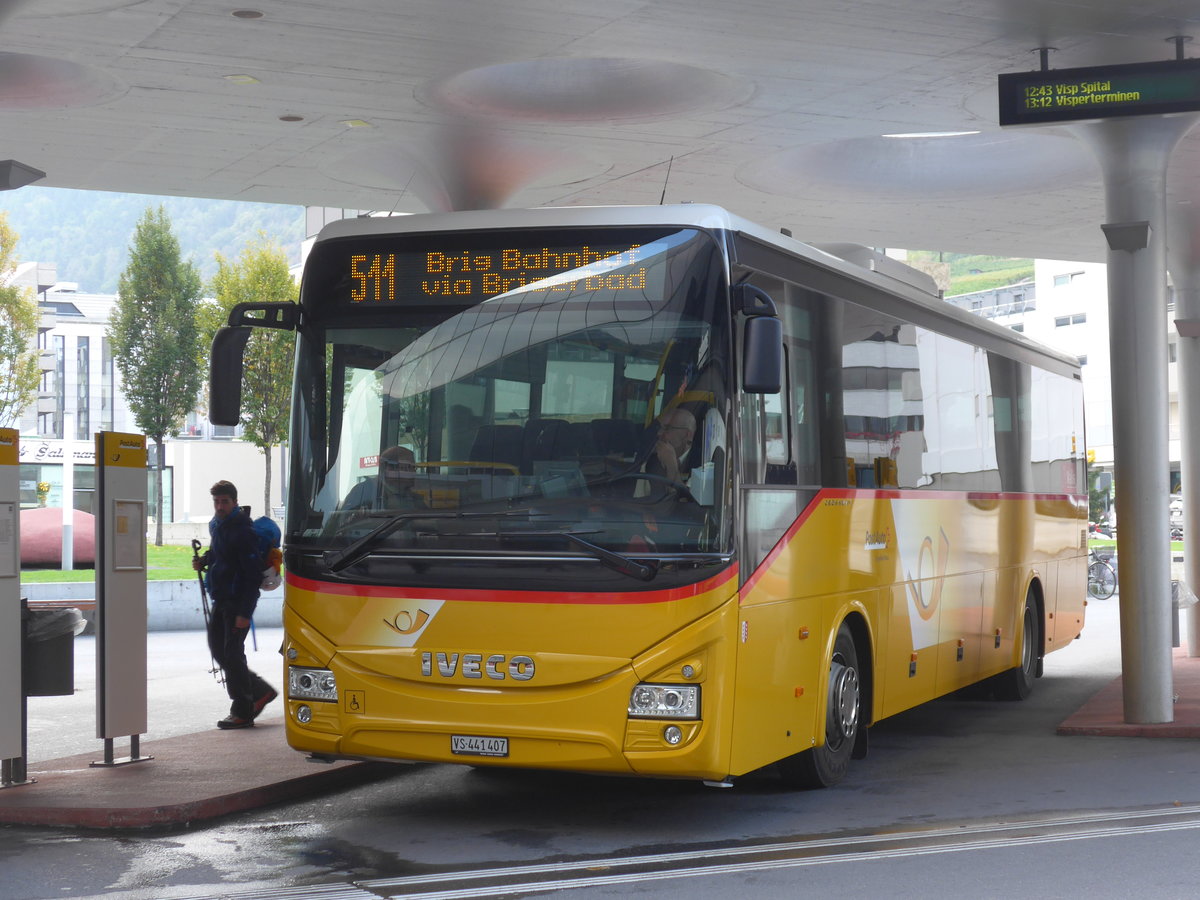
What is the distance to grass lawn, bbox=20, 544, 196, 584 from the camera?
100 feet

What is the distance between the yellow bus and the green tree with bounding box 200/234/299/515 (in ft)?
115

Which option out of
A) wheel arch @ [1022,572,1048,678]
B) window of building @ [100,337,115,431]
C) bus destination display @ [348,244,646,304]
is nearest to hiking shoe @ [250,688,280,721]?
bus destination display @ [348,244,646,304]

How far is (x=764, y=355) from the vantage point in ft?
26.2

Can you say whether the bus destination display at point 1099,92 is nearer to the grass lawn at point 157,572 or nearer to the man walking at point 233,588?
the man walking at point 233,588

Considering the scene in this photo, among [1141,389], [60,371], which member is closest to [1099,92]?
[1141,389]

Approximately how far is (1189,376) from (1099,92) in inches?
382

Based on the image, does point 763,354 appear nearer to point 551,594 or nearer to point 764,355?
point 764,355

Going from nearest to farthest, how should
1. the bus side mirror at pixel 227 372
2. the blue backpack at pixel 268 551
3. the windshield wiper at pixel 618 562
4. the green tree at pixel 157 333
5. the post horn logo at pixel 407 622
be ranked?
the windshield wiper at pixel 618 562
the post horn logo at pixel 407 622
the bus side mirror at pixel 227 372
the blue backpack at pixel 268 551
the green tree at pixel 157 333

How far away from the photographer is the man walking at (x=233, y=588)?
493 inches

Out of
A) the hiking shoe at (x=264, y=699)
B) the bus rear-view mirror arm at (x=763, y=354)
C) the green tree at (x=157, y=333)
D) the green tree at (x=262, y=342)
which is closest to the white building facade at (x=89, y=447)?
the green tree at (x=157, y=333)

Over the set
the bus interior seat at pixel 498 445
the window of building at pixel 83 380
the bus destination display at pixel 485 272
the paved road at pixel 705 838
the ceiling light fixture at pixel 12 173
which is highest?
the window of building at pixel 83 380

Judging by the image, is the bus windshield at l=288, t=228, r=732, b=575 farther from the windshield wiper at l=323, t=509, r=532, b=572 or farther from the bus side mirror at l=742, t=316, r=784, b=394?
the bus side mirror at l=742, t=316, r=784, b=394

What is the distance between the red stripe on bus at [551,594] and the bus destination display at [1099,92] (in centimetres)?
519

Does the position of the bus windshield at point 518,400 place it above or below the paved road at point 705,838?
above
